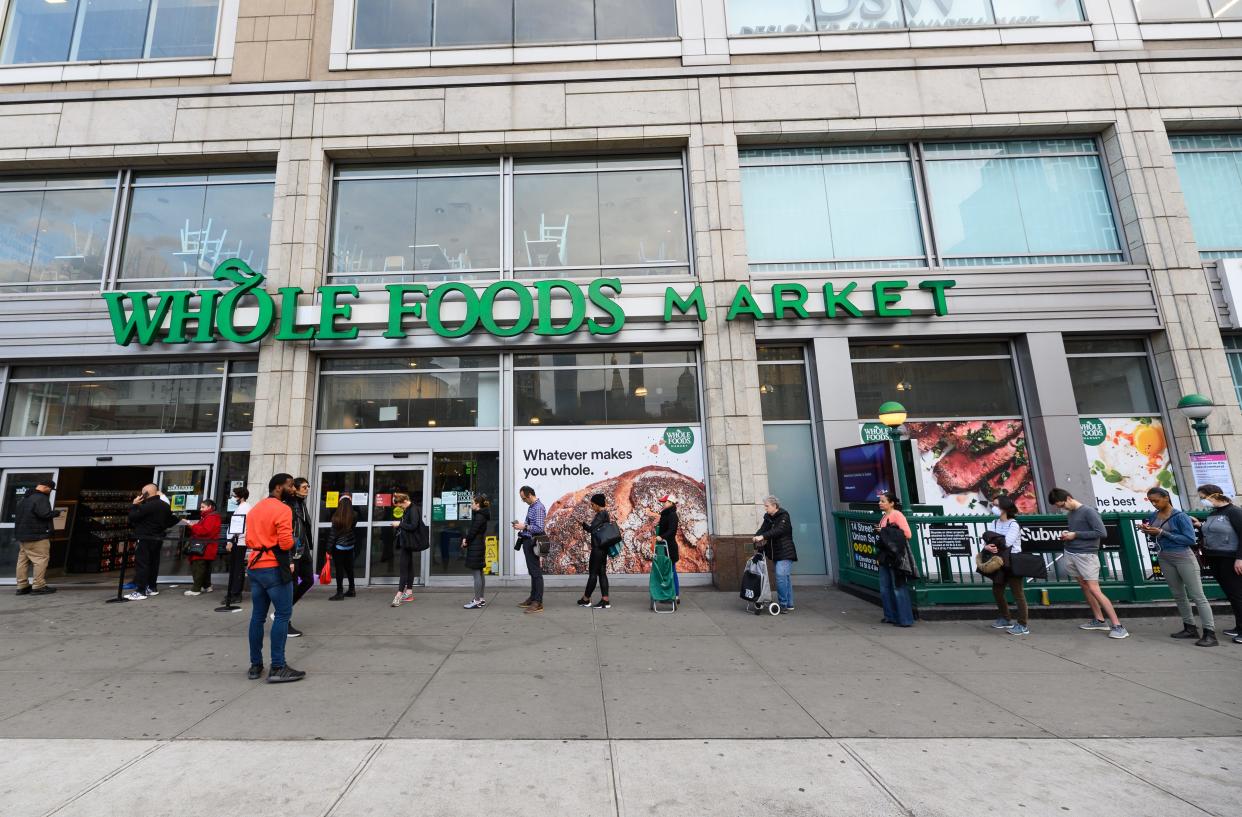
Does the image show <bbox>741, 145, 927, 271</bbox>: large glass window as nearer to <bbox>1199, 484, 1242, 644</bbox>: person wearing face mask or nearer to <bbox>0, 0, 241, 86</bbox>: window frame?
<bbox>1199, 484, 1242, 644</bbox>: person wearing face mask

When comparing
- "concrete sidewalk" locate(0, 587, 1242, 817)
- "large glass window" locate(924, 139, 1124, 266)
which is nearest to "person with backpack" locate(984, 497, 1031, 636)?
"concrete sidewalk" locate(0, 587, 1242, 817)

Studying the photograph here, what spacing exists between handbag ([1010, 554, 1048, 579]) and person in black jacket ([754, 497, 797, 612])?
277 cm

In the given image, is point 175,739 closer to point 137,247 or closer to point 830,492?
point 830,492

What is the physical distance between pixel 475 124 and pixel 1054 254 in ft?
41.0

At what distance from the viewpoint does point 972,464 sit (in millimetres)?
10461

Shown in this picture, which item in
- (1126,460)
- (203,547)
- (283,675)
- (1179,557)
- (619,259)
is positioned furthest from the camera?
(619,259)

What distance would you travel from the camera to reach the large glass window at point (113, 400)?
10.8m

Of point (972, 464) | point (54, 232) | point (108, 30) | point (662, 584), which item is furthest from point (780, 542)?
point (108, 30)

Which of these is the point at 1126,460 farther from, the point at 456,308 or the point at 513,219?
the point at 456,308

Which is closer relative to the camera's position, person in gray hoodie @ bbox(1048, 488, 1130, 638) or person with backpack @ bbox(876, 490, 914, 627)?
person in gray hoodie @ bbox(1048, 488, 1130, 638)

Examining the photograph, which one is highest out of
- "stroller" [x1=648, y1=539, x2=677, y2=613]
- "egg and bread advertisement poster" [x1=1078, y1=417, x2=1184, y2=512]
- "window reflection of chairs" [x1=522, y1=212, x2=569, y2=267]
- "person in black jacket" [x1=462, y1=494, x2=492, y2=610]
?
"window reflection of chairs" [x1=522, y1=212, x2=569, y2=267]

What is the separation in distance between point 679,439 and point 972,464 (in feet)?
19.0

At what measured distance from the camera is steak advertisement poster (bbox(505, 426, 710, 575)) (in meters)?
10.2

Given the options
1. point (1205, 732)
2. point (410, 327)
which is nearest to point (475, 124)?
point (410, 327)
